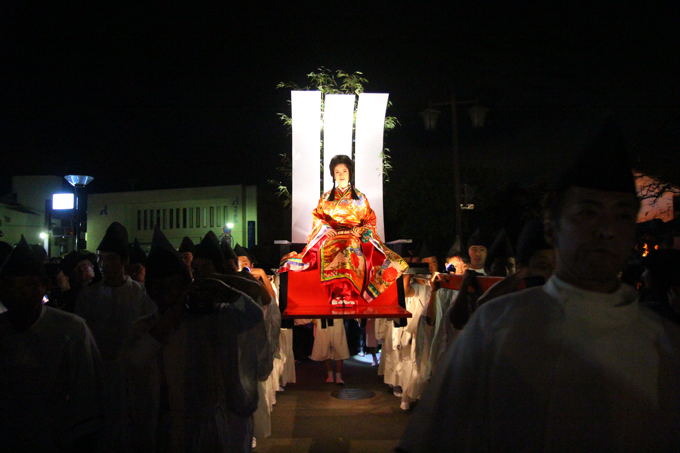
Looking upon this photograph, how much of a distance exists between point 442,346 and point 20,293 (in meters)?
3.66

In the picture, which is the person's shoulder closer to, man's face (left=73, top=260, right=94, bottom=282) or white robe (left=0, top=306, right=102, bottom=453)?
white robe (left=0, top=306, right=102, bottom=453)

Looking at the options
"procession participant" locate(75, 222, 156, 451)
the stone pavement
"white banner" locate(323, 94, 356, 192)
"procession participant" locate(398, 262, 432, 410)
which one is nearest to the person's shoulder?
"procession participant" locate(75, 222, 156, 451)

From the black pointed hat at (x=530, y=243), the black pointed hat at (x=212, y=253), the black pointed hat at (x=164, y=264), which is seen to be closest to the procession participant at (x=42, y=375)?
the black pointed hat at (x=164, y=264)

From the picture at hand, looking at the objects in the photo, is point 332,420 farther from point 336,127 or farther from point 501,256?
point 336,127

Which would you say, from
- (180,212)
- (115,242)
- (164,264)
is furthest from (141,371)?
(180,212)

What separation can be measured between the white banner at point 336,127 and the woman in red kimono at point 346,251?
1.35 metres

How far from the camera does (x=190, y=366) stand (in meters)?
3.44

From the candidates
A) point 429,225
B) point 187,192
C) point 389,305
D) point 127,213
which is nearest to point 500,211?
point 429,225

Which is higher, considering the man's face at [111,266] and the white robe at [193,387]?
the man's face at [111,266]

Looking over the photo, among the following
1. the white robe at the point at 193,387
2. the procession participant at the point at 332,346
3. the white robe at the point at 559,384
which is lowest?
the procession participant at the point at 332,346

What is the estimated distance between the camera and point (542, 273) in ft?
11.2

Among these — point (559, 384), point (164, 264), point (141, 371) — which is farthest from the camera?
point (164, 264)

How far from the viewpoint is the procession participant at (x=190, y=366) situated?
3.35 meters

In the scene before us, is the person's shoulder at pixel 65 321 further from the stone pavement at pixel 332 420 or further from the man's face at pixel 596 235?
the stone pavement at pixel 332 420
